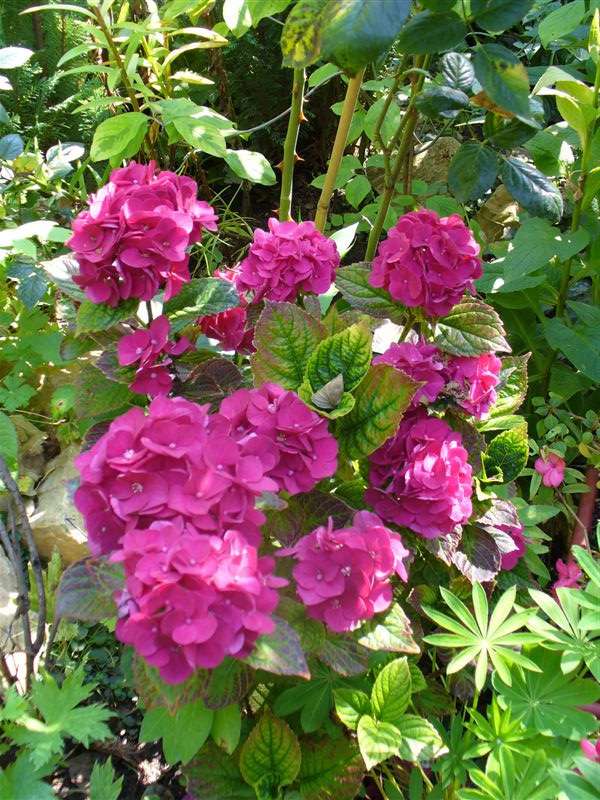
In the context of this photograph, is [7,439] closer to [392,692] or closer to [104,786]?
[104,786]

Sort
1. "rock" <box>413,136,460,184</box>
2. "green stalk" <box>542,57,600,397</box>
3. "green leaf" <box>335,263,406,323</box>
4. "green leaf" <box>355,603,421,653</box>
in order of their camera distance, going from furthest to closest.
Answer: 1. "rock" <box>413,136,460,184</box>
2. "green stalk" <box>542,57,600,397</box>
3. "green leaf" <box>335,263,406,323</box>
4. "green leaf" <box>355,603,421,653</box>

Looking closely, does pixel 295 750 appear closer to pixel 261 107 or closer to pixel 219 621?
pixel 219 621

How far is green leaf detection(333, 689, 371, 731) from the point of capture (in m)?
1.09

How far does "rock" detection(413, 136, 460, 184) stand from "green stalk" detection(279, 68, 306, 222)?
4.43ft

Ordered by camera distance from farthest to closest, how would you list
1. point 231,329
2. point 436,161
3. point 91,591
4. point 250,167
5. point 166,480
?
point 436,161
point 250,167
point 231,329
point 91,591
point 166,480

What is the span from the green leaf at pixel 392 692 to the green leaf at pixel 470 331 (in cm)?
56

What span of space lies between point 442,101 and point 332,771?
3.96 feet

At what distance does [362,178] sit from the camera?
237 cm

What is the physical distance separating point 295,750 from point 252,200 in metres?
2.62

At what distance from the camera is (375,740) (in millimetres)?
1015

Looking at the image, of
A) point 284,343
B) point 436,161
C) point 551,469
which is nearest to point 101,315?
point 284,343

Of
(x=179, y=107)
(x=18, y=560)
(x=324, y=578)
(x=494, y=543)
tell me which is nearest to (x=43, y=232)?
(x=179, y=107)

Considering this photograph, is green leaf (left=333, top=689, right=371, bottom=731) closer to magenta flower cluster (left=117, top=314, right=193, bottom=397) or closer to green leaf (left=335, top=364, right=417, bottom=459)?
green leaf (left=335, top=364, right=417, bottom=459)

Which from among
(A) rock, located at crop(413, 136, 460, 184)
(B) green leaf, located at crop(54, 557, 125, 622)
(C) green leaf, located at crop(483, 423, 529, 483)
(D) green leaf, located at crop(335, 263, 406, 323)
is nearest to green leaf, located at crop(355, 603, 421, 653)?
(B) green leaf, located at crop(54, 557, 125, 622)
